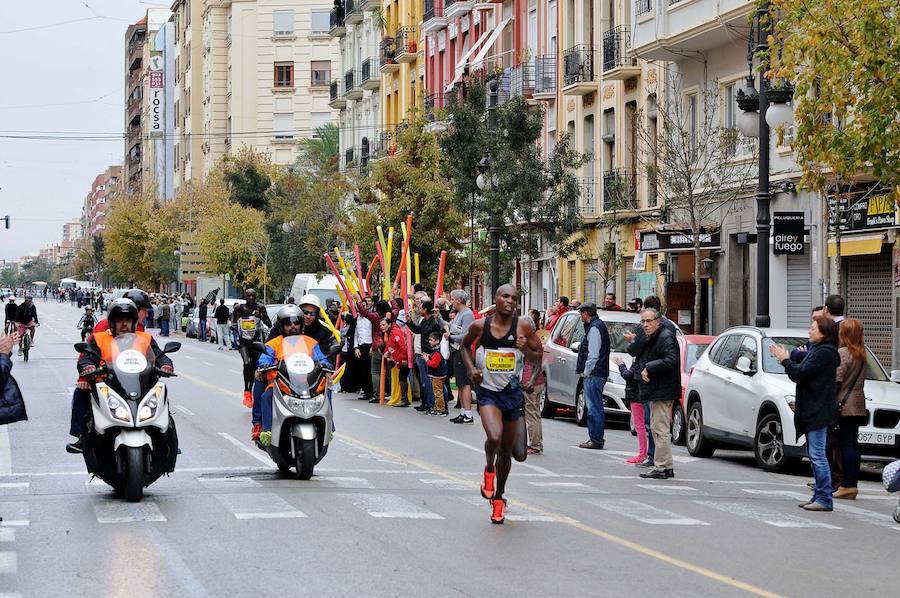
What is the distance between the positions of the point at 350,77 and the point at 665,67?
42198mm

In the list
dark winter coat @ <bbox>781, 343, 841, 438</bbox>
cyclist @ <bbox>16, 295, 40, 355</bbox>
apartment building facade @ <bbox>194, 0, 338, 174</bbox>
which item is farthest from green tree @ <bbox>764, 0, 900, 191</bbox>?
apartment building facade @ <bbox>194, 0, 338, 174</bbox>

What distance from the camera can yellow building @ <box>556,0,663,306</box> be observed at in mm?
38969

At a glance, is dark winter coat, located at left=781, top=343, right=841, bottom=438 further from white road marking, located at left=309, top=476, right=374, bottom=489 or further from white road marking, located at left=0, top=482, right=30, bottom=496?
white road marking, located at left=0, top=482, right=30, bottom=496

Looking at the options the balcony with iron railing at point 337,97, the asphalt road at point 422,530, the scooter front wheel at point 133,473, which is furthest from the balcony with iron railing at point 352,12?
the scooter front wheel at point 133,473

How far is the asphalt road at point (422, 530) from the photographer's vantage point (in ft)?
32.6

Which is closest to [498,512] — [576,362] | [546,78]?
[576,362]

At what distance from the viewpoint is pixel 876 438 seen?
18.1 metres

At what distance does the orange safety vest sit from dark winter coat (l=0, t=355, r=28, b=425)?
1.90 meters

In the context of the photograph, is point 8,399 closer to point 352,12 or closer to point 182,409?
point 182,409

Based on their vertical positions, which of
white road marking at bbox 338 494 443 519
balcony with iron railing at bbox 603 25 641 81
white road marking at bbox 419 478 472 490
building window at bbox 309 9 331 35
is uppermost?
building window at bbox 309 9 331 35

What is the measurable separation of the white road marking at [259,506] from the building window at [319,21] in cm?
9530

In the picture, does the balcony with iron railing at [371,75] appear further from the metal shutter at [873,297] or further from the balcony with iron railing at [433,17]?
the metal shutter at [873,297]

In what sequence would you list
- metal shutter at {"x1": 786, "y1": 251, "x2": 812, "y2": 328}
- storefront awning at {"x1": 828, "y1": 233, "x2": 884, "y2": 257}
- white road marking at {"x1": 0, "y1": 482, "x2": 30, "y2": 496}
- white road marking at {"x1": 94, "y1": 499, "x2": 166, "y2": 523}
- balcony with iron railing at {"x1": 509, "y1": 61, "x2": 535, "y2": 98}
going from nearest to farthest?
white road marking at {"x1": 94, "y1": 499, "x2": 166, "y2": 523} < white road marking at {"x1": 0, "y1": 482, "x2": 30, "y2": 496} < storefront awning at {"x1": 828, "y1": 233, "x2": 884, "y2": 257} < metal shutter at {"x1": 786, "y1": 251, "x2": 812, "y2": 328} < balcony with iron railing at {"x1": 509, "y1": 61, "x2": 535, "y2": 98}

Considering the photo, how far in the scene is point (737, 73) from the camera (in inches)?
1336
